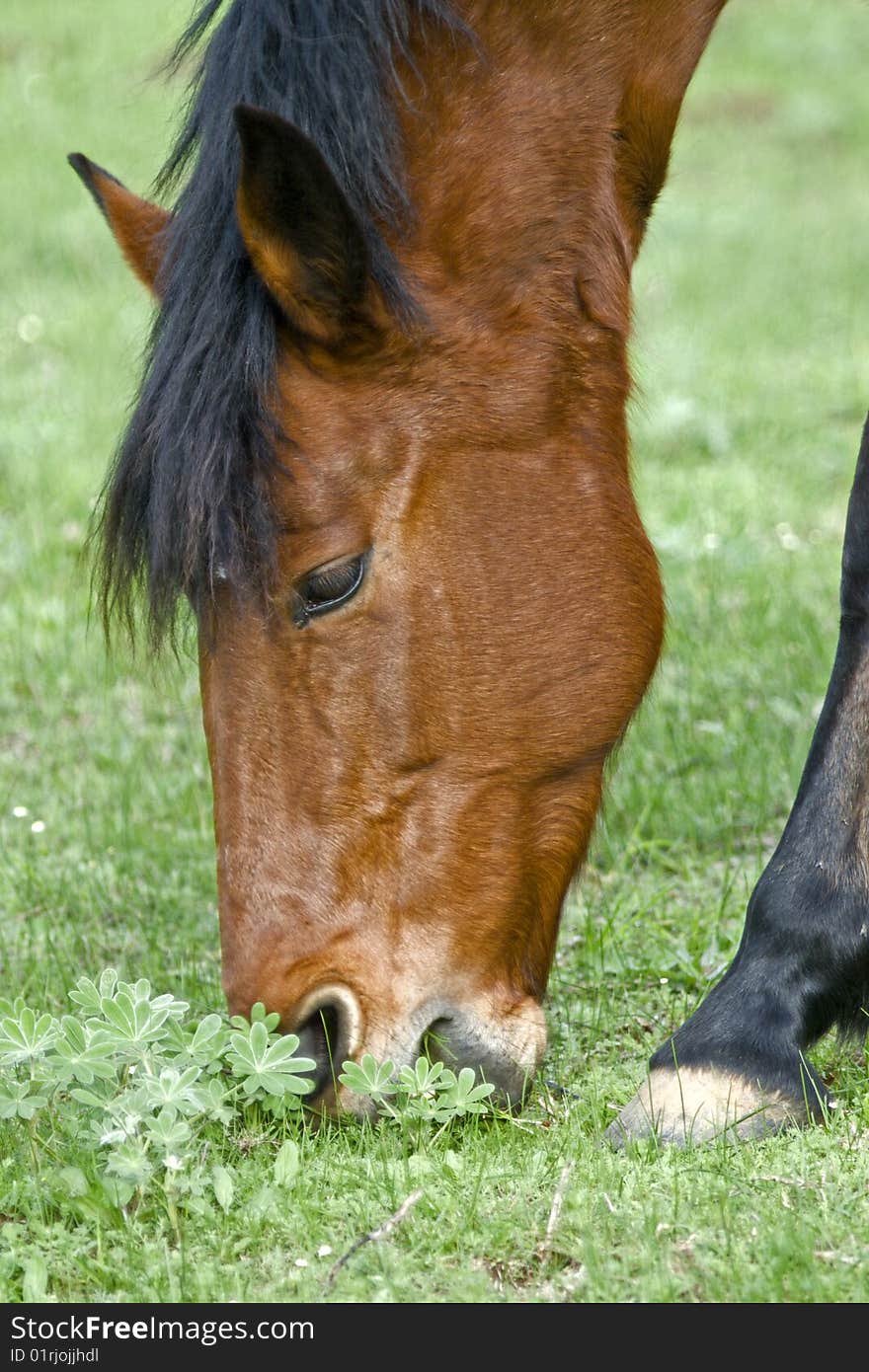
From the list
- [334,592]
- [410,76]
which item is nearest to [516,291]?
[410,76]

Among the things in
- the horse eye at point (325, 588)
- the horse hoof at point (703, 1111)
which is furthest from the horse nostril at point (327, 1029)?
the horse eye at point (325, 588)

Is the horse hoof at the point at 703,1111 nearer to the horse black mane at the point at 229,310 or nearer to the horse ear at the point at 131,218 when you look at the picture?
the horse black mane at the point at 229,310

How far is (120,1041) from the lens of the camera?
2604 mm

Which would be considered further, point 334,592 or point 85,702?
point 85,702

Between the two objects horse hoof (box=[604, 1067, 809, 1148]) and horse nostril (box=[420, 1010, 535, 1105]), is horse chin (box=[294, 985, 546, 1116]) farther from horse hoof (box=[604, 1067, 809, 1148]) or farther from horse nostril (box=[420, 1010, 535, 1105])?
horse hoof (box=[604, 1067, 809, 1148])

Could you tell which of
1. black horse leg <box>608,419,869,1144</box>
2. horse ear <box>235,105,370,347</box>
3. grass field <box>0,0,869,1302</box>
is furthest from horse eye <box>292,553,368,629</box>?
black horse leg <box>608,419,869,1144</box>

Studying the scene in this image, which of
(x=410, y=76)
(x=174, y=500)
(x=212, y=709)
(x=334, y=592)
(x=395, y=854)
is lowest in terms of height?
(x=395, y=854)

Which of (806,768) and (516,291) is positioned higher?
(516,291)

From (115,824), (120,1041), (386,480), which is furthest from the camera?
(115,824)

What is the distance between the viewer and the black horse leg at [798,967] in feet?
8.72

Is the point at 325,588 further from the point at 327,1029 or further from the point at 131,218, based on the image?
the point at 131,218
